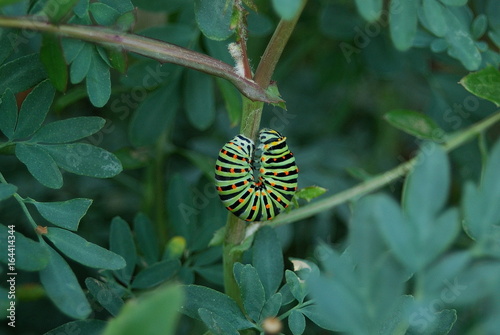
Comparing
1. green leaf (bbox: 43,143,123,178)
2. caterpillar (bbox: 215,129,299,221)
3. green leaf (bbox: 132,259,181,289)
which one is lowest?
green leaf (bbox: 132,259,181,289)

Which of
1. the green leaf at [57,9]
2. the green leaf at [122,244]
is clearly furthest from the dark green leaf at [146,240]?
the green leaf at [57,9]

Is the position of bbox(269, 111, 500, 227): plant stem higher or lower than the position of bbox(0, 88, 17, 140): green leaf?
lower

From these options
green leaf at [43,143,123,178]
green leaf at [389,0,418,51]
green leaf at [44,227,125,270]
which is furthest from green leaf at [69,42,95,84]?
green leaf at [389,0,418,51]

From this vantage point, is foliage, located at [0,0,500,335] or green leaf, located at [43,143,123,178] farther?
green leaf, located at [43,143,123,178]

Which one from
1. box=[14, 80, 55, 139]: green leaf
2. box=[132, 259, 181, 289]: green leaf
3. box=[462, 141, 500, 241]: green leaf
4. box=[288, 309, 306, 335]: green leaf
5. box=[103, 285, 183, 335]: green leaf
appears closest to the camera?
box=[103, 285, 183, 335]: green leaf

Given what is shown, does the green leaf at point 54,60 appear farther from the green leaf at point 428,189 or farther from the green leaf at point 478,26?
the green leaf at point 478,26

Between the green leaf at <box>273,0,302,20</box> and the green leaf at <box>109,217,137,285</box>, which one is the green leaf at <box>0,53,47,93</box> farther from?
the green leaf at <box>273,0,302,20</box>

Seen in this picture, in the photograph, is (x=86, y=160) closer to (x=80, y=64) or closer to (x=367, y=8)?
(x=80, y=64)

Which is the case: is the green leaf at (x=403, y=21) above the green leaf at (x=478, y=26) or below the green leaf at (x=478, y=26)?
above
